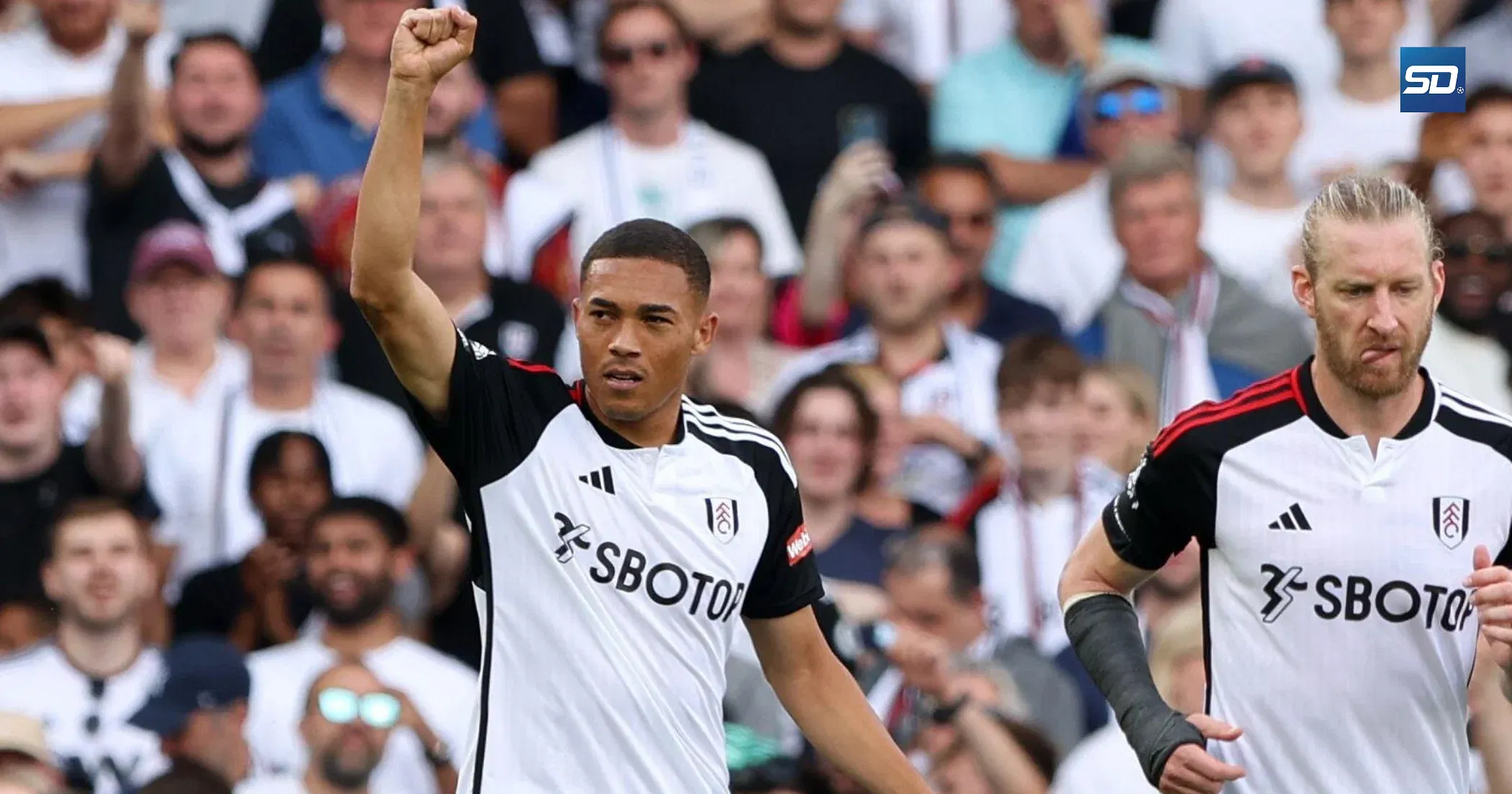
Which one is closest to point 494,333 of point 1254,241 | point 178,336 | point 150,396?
point 178,336

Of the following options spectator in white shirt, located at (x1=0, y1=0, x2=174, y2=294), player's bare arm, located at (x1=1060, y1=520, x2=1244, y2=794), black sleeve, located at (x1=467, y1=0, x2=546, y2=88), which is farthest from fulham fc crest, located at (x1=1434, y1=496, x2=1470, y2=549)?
black sleeve, located at (x1=467, y1=0, x2=546, y2=88)

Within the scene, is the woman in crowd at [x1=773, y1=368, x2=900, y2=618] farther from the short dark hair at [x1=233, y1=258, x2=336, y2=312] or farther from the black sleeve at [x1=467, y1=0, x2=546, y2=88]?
the black sleeve at [x1=467, y1=0, x2=546, y2=88]

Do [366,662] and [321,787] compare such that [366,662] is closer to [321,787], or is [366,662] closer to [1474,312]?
[321,787]

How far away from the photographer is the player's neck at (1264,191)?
38.8 feet

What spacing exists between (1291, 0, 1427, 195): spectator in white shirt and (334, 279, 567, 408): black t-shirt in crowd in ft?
12.1

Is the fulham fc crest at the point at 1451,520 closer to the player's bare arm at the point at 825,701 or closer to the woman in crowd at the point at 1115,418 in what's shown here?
the player's bare arm at the point at 825,701

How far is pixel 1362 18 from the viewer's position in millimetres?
12078

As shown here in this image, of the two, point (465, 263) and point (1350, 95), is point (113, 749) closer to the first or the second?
point (465, 263)

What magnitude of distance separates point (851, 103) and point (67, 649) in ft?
14.7

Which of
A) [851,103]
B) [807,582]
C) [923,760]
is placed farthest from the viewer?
[851,103]

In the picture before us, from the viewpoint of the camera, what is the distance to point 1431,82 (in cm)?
1121

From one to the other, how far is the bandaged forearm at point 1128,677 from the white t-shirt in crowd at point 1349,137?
619cm

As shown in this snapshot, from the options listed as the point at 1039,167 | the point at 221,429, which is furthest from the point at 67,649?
the point at 1039,167

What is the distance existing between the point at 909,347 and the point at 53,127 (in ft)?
12.2
